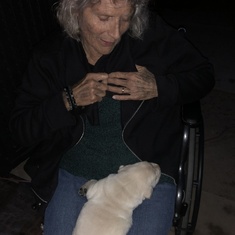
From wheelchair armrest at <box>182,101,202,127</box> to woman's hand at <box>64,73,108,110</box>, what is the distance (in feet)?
1.49

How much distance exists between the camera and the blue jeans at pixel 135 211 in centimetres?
158

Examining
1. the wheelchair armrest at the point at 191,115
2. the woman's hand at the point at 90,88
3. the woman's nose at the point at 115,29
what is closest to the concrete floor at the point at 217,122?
the wheelchair armrest at the point at 191,115

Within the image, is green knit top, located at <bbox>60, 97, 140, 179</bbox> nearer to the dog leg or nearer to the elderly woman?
the elderly woman

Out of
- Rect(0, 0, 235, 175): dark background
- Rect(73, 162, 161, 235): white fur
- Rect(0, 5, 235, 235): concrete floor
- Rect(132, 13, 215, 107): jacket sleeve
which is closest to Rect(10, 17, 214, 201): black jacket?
Rect(132, 13, 215, 107): jacket sleeve

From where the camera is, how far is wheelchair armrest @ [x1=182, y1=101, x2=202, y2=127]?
1552 mm

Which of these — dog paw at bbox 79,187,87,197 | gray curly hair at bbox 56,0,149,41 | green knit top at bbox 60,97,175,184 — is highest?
gray curly hair at bbox 56,0,149,41

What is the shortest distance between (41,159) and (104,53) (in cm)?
75

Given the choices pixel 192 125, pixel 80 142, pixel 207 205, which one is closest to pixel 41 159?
pixel 80 142

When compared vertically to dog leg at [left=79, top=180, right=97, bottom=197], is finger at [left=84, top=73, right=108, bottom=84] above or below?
above

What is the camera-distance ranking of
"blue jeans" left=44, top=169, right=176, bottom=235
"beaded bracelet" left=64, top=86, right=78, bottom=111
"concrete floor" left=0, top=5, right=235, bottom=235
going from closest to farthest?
1. "beaded bracelet" left=64, top=86, right=78, bottom=111
2. "blue jeans" left=44, top=169, right=176, bottom=235
3. "concrete floor" left=0, top=5, right=235, bottom=235

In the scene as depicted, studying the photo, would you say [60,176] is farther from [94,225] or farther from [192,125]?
[192,125]

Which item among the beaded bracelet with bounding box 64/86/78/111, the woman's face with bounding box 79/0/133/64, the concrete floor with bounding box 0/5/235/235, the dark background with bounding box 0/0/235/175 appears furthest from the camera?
the concrete floor with bounding box 0/5/235/235

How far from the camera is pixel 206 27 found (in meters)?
4.88

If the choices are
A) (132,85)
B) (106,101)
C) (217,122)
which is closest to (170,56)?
(132,85)
